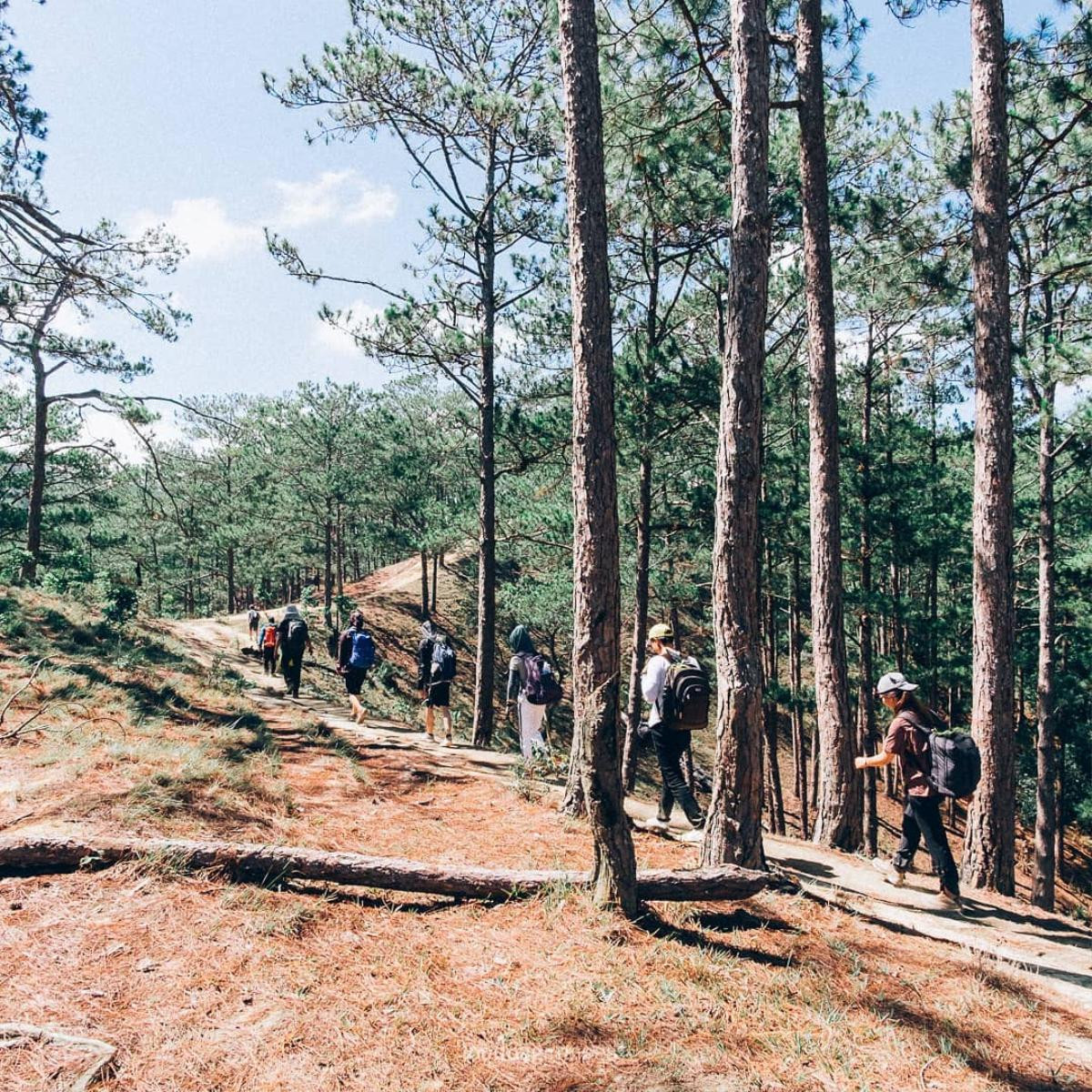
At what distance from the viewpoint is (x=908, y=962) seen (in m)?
4.36

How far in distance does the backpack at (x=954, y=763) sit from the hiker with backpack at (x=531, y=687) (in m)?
3.69

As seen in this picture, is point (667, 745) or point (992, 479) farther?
point (992, 479)

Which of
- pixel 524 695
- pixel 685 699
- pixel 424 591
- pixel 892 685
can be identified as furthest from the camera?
pixel 424 591

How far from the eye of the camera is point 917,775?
574cm

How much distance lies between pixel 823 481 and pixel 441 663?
5369 millimetres

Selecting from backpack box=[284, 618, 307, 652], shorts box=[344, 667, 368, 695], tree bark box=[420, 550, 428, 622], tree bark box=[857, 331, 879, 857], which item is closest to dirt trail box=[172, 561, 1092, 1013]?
shorts box=[344, 667, 368, 695]

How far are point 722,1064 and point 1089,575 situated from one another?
18.4 meters

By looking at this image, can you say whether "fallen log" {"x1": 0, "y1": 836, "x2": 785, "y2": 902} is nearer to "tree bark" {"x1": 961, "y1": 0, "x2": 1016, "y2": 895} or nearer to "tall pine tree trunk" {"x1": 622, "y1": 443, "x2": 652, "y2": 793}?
"tree bark" {"x1": 961, "y1": 0, "x2": 1016, "y2": 895}

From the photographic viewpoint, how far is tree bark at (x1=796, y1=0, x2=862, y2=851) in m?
7.22

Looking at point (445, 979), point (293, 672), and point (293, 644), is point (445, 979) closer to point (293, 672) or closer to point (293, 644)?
point (293, 644)

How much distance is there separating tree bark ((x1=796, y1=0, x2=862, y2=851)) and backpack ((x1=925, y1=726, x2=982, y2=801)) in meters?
1.50

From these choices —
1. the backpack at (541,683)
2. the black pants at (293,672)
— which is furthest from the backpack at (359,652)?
the backpack at (541,683)

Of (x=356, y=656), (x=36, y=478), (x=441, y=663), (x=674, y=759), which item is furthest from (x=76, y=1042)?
(x=36, y=478)

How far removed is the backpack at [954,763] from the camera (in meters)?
5.46
